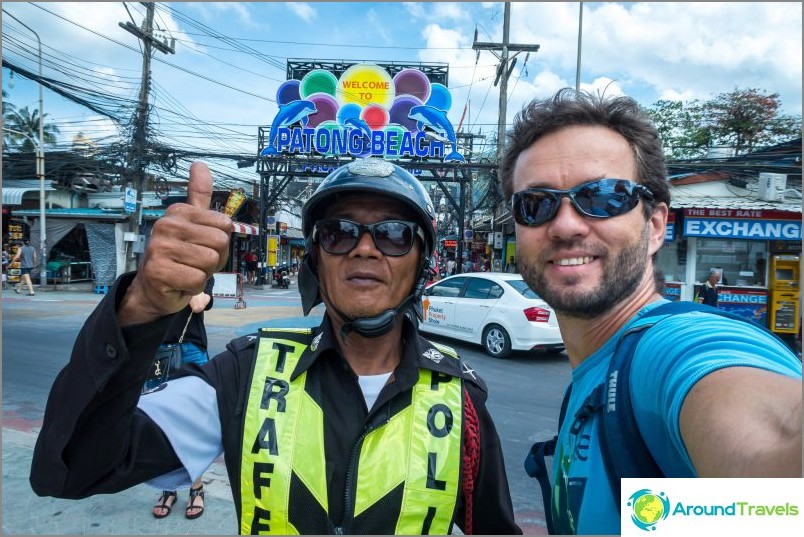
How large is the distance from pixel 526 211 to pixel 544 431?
379cm

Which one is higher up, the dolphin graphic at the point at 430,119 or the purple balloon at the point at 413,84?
the purple balloon at the point at 413,84

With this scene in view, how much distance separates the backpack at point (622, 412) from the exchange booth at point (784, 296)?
447 inches

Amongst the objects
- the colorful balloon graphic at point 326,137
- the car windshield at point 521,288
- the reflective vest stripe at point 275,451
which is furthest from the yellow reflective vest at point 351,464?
the colorful balloon graphic at point 326,137

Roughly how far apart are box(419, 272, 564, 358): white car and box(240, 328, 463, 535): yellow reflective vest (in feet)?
18.6

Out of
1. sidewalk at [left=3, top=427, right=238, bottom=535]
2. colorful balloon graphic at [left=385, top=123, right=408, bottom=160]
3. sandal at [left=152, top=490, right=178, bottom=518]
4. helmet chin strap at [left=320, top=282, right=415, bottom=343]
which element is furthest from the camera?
colorful balloon graphic at [left=385, top=123, right=408, bottom=160]

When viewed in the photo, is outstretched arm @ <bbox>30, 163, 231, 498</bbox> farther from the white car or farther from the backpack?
the white car

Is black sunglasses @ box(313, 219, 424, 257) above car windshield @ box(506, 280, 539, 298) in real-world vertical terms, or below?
above

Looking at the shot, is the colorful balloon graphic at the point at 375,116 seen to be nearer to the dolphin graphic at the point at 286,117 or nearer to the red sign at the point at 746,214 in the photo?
the dolphin graphic at the point at 286,117

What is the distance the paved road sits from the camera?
289 centimetres

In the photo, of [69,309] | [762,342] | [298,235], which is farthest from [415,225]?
[298,235]

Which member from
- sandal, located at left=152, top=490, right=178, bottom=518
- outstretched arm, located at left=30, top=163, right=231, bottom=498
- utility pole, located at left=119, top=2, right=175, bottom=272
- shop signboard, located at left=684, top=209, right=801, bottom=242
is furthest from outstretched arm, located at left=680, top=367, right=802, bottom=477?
utility pole, located at left=119, top=2, right=175, bottom=272

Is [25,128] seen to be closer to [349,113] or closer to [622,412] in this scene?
[349,113]

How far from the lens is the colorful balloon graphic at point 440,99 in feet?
61.5

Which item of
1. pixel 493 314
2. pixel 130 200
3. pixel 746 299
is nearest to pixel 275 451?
pixel 493 314
